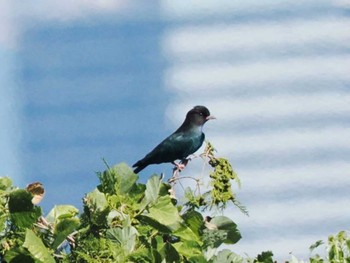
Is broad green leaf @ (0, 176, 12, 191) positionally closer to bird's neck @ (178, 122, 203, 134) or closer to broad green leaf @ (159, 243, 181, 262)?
broad green leaf @ (159, 243, 181, 262)

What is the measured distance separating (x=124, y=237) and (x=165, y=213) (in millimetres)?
106

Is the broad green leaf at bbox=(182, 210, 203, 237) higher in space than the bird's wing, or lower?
lower

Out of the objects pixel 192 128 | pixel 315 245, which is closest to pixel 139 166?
pixel 192 128

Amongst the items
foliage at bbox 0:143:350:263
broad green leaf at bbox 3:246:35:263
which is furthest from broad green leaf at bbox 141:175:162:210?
broad green leaf at bbox 3:246:35:263

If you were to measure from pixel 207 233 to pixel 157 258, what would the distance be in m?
0.19

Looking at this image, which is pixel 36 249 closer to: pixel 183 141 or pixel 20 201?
pixel 20 201

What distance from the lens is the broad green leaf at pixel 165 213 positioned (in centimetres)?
182

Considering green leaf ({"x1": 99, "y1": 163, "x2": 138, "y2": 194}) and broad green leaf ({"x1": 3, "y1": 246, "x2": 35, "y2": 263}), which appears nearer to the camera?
→ broad green leaf ({"x1": 3, "y1": 246, "x2": 35, "y2": 263})

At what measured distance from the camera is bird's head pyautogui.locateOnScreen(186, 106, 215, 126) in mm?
4293

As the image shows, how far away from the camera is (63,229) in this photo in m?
1.75

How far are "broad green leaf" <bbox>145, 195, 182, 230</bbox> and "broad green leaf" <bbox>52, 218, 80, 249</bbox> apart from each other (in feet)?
0.51

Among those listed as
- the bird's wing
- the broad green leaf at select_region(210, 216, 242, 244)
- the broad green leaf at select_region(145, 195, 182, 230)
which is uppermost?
the bird's wing

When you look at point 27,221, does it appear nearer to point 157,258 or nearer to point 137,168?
point 157,258

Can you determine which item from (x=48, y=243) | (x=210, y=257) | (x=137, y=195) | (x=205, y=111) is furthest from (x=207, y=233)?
(x=205, y=111)
